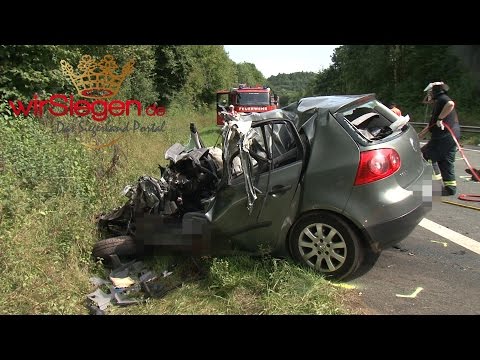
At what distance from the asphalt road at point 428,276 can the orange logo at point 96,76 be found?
7638 mm

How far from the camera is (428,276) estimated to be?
4000 millimetres

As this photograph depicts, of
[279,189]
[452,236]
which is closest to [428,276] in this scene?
[452,236]

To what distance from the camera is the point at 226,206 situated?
4.12 meters

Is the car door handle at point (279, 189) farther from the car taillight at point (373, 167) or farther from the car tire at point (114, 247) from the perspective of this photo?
the car tire at point (114, 247)

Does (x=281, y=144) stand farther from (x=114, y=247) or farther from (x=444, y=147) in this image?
(x=444, y=147)

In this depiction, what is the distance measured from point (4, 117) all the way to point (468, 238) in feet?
23.8

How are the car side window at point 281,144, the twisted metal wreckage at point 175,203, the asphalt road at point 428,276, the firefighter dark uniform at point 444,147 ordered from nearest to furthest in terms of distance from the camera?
the asphalt road at point 428,276 < the car side window at point 281,144 < the twisted metal wreckage at point 175,203 < the firefighter dark uniform at point 444,147

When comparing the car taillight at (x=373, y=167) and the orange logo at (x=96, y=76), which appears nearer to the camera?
the car taillight at (x=373, y=167)

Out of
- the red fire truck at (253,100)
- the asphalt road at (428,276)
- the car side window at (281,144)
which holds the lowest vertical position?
the asphalt road at (428,276)

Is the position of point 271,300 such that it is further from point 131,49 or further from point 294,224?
point 131,49

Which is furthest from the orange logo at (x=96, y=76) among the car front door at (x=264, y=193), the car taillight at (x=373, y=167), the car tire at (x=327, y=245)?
the car taillight at (x=373, y=167)

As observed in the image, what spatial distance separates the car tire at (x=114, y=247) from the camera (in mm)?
4676

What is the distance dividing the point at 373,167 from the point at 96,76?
9556 mm

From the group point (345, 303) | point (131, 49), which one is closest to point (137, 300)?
point (345, 303)
